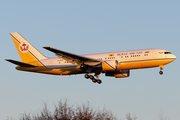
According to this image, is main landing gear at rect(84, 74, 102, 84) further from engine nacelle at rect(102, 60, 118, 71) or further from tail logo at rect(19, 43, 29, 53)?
tail logo at rect(19, 43, 29, 53)

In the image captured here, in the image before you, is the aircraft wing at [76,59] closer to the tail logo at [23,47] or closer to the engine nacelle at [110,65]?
the engine nacelle at [110,65]

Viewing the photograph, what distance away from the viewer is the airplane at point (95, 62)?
57.5 m

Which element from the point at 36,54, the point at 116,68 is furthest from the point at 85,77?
the point at 36,54

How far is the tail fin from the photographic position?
212ft

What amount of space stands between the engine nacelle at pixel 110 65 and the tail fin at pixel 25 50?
13.1 meters

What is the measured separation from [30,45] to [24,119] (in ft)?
101

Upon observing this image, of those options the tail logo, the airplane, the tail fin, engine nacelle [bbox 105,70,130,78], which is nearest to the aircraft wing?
the airplane

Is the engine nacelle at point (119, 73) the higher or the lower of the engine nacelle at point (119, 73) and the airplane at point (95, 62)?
the lower

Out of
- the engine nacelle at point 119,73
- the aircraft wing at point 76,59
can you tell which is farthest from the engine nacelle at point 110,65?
the engine nacelle at point 119,73

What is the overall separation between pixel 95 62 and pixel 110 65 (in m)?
2.84

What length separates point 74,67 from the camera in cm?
6075

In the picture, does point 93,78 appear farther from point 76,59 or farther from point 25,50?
point 25,50

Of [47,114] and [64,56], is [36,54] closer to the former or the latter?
[64,56]

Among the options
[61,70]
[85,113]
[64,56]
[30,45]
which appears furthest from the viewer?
[30,45]
